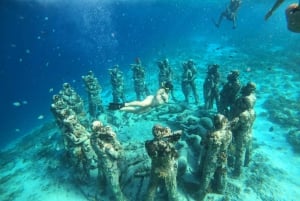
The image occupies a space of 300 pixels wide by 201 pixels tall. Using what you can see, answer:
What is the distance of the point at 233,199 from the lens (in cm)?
823

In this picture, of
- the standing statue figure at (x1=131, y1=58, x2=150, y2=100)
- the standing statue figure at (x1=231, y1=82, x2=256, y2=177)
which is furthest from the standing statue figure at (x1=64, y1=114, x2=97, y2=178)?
the standing statue figure at (x1=131, y1=58, x2=150, y2=100)

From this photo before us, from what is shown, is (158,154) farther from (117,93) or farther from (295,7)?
(117,93)

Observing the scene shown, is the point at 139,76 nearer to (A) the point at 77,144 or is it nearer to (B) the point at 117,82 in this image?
(B) the point at 117,82

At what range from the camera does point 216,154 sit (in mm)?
7168

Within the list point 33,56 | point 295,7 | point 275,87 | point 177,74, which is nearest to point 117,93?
point 177,74

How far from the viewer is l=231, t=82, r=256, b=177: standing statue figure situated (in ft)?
27.1

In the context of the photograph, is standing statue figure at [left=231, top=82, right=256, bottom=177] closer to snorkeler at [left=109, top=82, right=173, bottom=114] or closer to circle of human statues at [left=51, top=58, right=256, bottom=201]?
circle of human statues at [left=51, top=58, right=256, bottom=201]

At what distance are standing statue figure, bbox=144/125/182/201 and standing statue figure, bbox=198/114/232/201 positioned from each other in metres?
1.07

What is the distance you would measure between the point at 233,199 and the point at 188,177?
1650 mm

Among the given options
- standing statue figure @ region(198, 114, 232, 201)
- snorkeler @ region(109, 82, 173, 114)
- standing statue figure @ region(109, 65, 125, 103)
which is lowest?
standing statue figure @ region(198, 114, 232, 201)

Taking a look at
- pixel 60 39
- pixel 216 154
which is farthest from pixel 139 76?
pixel 60 39

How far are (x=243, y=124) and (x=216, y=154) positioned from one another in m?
1.79

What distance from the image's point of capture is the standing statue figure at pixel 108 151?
748cm

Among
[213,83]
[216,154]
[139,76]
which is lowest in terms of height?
[216,154]
